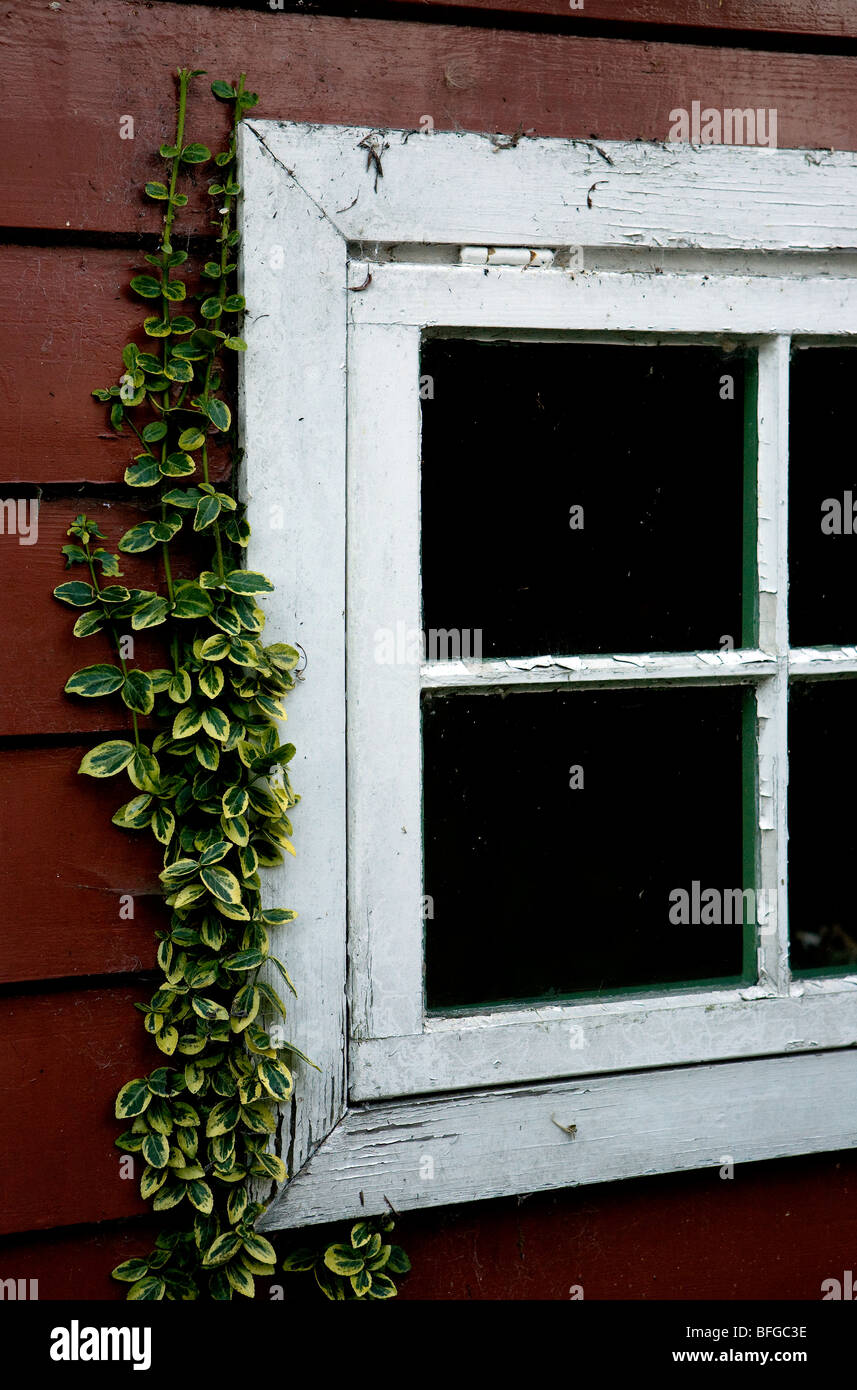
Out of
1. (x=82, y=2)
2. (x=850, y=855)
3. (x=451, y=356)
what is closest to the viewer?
(x=82, y=2)

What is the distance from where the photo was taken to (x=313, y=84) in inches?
50.2

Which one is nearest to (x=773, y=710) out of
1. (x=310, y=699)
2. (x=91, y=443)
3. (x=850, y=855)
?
(x=850, y=855)

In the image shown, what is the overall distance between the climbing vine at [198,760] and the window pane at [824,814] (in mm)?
793

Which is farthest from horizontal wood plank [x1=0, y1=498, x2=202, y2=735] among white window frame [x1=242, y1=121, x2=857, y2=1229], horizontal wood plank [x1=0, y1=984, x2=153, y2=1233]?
horizontal wood plank [x1=0, y1=984, x2=153, y2=1233]

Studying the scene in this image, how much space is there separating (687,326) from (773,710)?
0.53 m

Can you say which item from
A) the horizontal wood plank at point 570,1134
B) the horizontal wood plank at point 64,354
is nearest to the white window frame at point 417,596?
the horizontal wood plank at point 570,1134

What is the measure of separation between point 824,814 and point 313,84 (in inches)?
49.7

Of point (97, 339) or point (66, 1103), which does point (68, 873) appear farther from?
point (97, 339)

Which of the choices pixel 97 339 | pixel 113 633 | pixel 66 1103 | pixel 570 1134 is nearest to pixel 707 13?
pixel 97 339

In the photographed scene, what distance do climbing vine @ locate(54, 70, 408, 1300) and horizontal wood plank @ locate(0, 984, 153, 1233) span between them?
1.2 inches

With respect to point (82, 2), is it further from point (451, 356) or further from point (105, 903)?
point (105, 903)

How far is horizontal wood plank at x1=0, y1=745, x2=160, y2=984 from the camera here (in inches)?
49.2

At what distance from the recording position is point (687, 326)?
1.40 m

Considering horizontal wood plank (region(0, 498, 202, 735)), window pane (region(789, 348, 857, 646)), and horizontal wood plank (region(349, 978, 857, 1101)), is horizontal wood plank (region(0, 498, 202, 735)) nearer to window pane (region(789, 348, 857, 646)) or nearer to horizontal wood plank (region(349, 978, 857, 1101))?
horizontal wood plank (region(349, 978, 857, 1101))
